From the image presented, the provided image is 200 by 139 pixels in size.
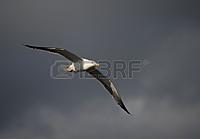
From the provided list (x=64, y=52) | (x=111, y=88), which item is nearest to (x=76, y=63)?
(x=64, y=52)

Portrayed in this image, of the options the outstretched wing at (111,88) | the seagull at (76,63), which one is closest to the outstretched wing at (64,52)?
the seagull at (76,63)

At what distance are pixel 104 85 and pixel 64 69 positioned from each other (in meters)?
4.39

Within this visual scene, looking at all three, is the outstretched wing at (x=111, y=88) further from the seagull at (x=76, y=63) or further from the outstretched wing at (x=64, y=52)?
the outstretched wing at (x=64, y=52)

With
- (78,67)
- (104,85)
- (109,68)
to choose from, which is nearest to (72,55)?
(78,67)

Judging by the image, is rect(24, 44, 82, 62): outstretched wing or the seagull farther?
the seagull

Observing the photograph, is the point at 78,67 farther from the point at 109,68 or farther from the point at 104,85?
the point at 104,85

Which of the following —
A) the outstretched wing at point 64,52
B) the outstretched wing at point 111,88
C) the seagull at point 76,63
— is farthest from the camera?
the outstretched wing at point 111,88

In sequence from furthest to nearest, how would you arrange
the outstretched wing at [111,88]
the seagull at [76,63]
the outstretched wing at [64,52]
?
the outstretched wing at [111,88], the seagull at [76,63], the outstretched wing at [64,52]

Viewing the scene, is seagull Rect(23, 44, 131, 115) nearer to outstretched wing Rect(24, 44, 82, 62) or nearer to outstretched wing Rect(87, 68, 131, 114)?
outstretched wing Rect(24, 44, 82, 62)

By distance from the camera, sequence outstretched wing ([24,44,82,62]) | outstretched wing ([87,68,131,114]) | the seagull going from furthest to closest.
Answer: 1. outstretched wing ([87,68,131,114])
2. the seagull
3. outstretched wing ([24,44,82,62])

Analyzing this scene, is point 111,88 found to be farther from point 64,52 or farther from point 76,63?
point 64,52

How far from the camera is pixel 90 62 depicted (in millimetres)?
33281

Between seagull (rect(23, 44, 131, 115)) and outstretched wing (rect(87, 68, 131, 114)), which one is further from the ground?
seagull (rect(23, 44, 131, 115))

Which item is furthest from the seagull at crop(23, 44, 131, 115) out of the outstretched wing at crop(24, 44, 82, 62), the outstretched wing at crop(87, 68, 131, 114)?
the outstretched wing at crop(87, 68, 131, 114)
